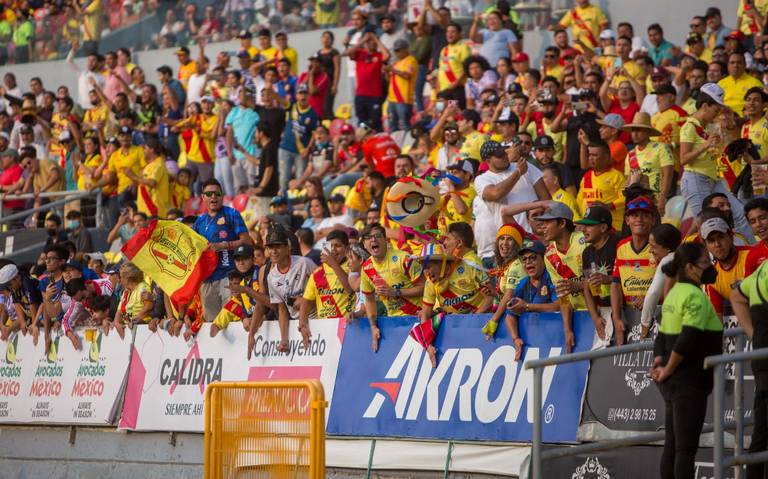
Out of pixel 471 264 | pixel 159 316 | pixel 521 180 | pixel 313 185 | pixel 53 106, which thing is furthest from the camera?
pixel 53 106

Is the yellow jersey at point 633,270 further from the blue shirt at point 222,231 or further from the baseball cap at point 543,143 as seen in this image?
the blue shirt at point 222,231

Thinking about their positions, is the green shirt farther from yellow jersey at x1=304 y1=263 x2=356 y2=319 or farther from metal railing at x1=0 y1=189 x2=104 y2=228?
metal railing at x1=0 y1=189 x2=104 y2=228

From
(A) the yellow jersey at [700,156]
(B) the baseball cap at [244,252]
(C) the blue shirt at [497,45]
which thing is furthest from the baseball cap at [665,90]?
(C) the blue shirt at [497,45]

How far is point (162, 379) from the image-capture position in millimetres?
15102

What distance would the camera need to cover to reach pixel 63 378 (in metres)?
16.4

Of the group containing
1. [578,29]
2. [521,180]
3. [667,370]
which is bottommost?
[667,370]

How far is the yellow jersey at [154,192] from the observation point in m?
20.6

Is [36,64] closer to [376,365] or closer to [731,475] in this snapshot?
[376,365]

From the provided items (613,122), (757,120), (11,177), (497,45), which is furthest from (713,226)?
(11,177)

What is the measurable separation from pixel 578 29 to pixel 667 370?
41.9ft

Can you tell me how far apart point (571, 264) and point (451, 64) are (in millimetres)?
9559

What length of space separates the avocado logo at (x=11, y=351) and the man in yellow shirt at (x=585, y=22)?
917 cm

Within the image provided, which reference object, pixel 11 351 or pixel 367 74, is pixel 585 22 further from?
pixel 11 351

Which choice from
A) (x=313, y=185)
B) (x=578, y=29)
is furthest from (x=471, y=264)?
(x=578, y=29)
